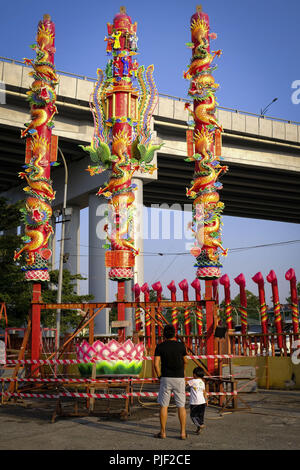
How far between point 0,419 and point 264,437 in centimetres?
544

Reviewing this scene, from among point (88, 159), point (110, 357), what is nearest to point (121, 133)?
point (110, 357)

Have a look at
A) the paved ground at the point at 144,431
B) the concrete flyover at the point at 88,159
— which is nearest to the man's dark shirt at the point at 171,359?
the paved ground at the point at 144,431

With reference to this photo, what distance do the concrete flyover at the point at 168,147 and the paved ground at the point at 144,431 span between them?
21784 millimetres

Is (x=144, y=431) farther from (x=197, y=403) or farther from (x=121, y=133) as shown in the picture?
(x=121, y=133)

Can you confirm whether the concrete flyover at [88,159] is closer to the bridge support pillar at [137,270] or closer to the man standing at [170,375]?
the bridge support pillar at [137,270]

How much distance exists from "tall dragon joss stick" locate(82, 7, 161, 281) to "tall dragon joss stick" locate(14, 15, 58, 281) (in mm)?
1484

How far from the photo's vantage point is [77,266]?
3800cm

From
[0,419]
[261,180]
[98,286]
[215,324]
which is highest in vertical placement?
[261,180]

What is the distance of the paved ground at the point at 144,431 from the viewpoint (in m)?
7.45

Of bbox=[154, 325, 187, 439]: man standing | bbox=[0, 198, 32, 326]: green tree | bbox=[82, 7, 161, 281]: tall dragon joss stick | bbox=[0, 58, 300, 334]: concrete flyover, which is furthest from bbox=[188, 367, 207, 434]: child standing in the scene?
bbox=[0, 58, 300, 334]: concrete flyover

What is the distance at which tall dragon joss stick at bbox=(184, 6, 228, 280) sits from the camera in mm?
13953
